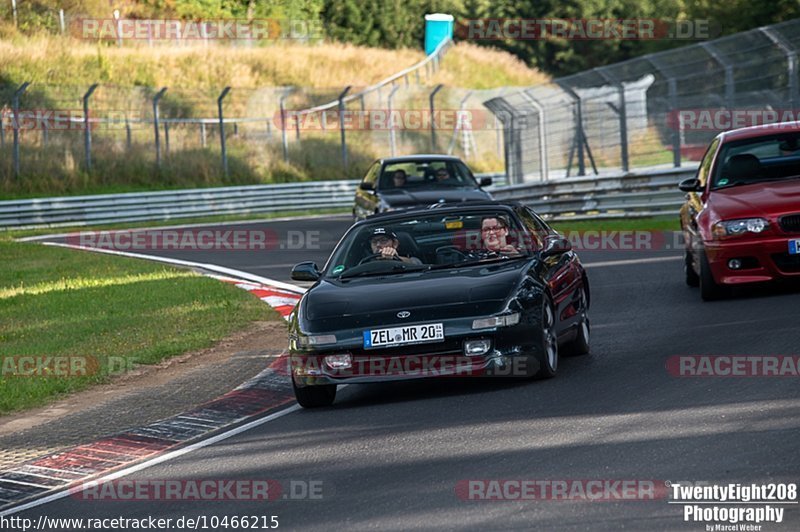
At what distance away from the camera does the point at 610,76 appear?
27.8 metres

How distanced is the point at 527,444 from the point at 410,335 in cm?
186

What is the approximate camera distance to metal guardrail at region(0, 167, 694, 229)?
26.0m

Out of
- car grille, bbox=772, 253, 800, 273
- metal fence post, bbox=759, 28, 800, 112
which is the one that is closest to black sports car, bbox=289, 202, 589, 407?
car grille, bbox=772, 253, 800, 273

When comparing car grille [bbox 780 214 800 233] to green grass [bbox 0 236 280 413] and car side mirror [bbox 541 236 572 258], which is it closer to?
car side mirror [bbox 541 236 572 258]

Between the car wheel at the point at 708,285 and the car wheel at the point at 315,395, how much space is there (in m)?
4.84

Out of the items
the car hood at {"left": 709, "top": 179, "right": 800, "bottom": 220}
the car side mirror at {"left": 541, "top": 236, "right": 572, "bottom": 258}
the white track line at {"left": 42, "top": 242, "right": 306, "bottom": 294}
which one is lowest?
the white track line at {"left": 42, "top": 242, "right": 306, "bottom": 294}

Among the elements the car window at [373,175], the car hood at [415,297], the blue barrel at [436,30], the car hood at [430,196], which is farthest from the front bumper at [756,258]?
the blue barrel at [436,30]

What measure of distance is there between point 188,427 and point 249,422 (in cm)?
40

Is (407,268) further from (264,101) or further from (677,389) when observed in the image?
(264,101)

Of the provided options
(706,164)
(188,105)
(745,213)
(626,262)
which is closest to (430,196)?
(626,262)

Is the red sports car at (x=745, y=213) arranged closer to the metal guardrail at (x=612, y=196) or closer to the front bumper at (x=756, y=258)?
the front bumper at (x=756, y=258)

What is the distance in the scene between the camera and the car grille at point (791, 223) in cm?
1293

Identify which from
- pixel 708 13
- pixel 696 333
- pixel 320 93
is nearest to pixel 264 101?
pixel 320 93

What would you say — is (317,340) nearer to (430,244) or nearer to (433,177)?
(430,244)
